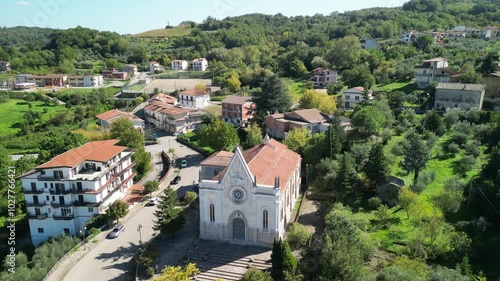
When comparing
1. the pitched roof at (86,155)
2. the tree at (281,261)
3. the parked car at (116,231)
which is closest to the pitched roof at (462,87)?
the tree at (281,261)

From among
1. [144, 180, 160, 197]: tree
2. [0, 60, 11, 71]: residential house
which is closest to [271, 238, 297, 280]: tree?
[144, 180, 160, 197]: tree

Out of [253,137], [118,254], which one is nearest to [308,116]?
[253,137]

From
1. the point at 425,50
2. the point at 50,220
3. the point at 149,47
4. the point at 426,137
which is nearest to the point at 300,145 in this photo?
the point at 426,137

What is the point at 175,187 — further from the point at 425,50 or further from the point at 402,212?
the point at 425,50

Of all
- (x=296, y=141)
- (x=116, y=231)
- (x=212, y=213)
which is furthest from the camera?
(x=296, y=141)

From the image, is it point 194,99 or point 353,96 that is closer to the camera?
point 353,96

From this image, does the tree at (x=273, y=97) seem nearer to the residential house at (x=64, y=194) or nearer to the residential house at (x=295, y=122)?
the residential house at (x=295, y=122)

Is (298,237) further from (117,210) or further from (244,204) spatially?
(117,210)
